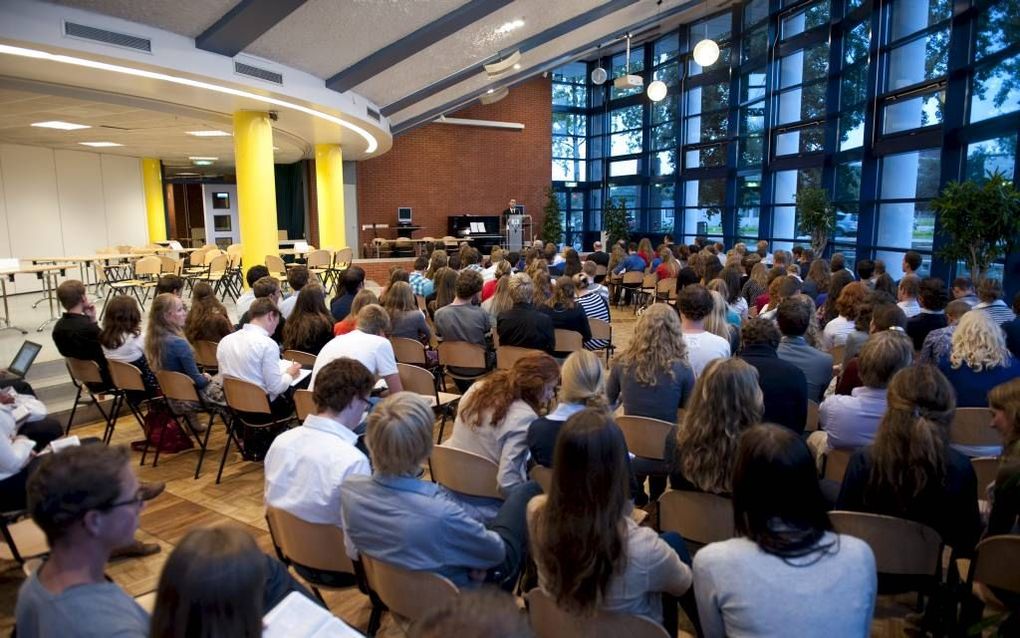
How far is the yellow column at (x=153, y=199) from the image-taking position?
1675 cm

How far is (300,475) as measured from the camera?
243 centimetres

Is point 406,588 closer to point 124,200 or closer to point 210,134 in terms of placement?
point 210,134

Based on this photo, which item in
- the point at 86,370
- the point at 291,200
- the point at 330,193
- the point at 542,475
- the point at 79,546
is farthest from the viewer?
the point at 291,200

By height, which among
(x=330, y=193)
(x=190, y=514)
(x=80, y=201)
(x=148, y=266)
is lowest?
(x=190, y=514)

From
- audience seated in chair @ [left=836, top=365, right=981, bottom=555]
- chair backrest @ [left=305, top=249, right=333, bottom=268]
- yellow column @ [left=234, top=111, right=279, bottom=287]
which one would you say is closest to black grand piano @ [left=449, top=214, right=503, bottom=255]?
chair backrest @ [left=305, top=249, right=333, bottom=268]

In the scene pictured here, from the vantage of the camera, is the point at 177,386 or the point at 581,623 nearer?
the point at 581,623

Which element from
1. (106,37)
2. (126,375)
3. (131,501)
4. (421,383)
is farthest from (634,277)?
(131,501)

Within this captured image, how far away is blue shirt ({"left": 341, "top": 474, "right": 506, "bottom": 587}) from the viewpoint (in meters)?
2.03

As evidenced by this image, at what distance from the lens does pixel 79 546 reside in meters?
1.46

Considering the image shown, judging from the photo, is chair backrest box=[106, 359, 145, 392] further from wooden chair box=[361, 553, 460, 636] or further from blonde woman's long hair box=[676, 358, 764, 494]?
blonde woman's long hair box=[676, 358, 764, 494]

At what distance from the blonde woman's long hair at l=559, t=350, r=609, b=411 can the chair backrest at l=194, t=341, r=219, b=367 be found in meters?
3.46

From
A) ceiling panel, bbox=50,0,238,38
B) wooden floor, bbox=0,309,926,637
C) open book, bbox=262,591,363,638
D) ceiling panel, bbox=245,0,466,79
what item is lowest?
wooden floor, bbox=0,309,926,637

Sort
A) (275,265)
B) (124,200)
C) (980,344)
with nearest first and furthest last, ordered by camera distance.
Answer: (980,344) → (275,265) → (124,200)

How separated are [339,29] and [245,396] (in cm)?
522
